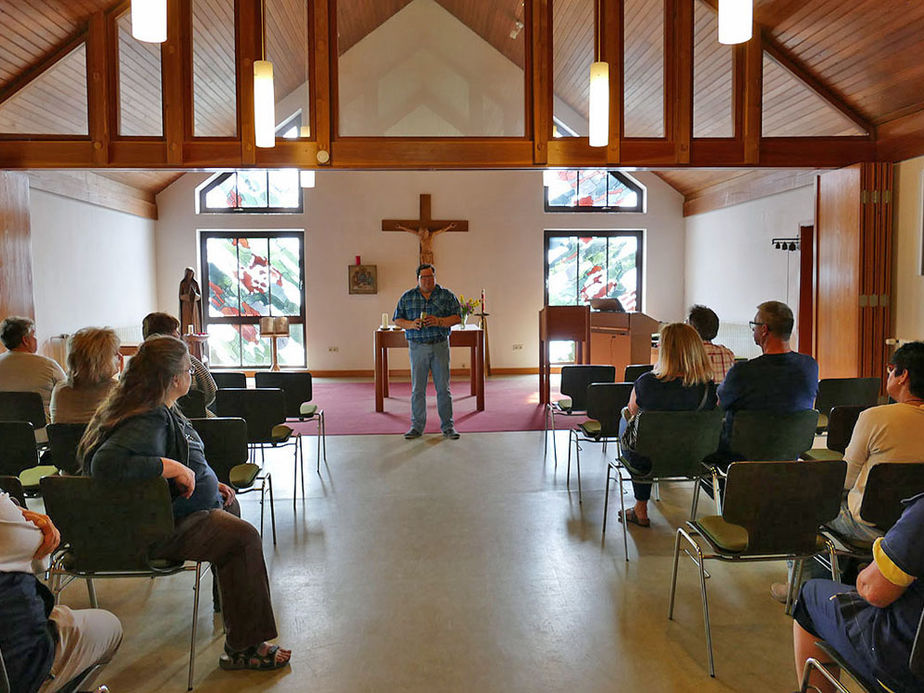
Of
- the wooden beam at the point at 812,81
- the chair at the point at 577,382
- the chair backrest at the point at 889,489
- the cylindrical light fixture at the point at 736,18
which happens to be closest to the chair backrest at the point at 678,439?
the chair backrest at the point at 889,489

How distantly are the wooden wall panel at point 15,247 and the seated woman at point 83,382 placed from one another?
3514 mm

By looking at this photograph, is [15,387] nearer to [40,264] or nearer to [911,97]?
[40,264]

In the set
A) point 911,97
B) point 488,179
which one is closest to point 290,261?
point 488,179

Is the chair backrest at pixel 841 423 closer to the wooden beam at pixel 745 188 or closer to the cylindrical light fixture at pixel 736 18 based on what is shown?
the cylindrical light fixture at pixel 736 18

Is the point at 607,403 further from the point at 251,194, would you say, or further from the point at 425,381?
the point at 251,194

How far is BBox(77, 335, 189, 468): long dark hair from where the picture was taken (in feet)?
7.77

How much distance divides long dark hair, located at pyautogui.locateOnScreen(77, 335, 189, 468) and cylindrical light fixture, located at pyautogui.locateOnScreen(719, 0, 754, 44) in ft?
9.10

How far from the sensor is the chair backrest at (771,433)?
340cm

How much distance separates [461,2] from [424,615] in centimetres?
661

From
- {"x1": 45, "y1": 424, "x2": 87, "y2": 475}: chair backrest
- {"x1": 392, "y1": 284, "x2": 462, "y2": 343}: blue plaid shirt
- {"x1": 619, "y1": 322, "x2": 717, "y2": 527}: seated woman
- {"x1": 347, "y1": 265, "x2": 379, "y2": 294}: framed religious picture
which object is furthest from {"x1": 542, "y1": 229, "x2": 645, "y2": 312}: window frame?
{"x1": 45, "y1": 424, "x2": 87, "y2": 475}: chair backrest

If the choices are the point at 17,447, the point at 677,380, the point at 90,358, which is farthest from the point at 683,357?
the point at 17,447

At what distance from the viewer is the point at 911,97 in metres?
5.70

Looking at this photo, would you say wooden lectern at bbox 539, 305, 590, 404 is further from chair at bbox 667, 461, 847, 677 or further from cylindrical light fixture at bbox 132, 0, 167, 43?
cylindrical light fixture at bbox 132, 0, 167, 43

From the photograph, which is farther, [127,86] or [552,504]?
[127,86]
